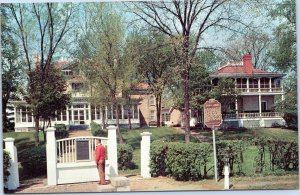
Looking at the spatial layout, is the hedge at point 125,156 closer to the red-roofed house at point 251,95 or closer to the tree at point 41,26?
the red-roofed house at point 251,95

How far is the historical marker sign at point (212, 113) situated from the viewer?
9.87 m

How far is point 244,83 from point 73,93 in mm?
3343

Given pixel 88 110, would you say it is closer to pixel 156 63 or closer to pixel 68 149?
pixel 68 149

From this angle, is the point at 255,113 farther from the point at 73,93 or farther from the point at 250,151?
the point at 73,93

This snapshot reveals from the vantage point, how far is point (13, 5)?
31.6 ft

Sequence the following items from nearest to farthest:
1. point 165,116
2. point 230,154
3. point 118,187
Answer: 1. point 118,187
2. point 230,154
3. point 165,116

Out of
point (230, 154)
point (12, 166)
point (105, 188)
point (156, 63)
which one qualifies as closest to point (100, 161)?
point (105, 188)

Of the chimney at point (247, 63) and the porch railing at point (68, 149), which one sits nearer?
the porch railing at point (68, 149)

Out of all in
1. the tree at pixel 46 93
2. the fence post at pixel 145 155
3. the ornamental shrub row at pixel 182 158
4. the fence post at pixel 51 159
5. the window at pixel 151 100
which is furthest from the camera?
the window at pixel 151 100

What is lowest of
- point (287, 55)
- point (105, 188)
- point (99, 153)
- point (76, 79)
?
point (105, 188)

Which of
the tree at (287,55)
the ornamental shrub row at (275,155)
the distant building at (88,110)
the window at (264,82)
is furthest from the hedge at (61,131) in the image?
the tree at (287,55)

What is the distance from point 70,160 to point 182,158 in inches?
82.8

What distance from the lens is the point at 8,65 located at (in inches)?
381

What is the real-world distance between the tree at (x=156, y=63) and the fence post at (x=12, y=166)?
2.75m
